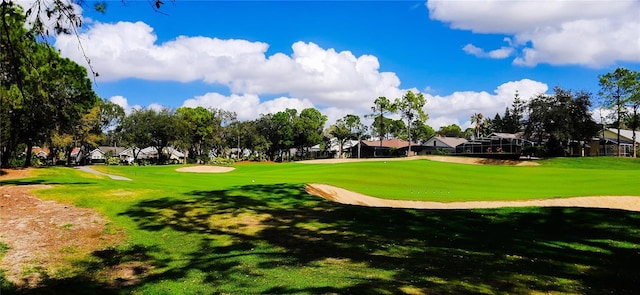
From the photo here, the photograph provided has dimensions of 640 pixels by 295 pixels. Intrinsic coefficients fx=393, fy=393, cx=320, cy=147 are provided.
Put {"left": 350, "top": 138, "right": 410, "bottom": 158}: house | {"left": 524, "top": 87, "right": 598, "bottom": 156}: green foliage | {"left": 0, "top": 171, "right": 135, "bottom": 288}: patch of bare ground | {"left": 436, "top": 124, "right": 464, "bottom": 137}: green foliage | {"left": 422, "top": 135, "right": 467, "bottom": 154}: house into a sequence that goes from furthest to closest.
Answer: {"left": 436, "top": 124, "right": 464, "bottom": 137}: green foliage → {"left": 350, "top": 138, "right": 410, "bottom": 158}: house → {"left": 422, "top": 135, "right": 467, "bottom": 154}: house → {"left": 524, "top": 87, "right": 598, "bottom": 156}: green foliage → {"left": 0, "top": 171, "right": 135, "bottom": 288}: patch of bare ground

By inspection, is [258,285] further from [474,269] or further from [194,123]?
[194,123]

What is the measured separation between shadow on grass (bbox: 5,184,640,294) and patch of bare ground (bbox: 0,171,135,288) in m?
0.90

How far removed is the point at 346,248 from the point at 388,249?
95 cm

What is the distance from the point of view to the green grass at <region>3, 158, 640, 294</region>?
6.54 metres

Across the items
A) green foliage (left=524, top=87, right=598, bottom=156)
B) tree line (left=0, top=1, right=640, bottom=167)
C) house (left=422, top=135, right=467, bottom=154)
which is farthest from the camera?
house (left=422, top=135, right=467, bottom=154)

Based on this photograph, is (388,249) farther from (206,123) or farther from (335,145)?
(335,145)

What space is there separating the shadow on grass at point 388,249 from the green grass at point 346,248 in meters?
0.03

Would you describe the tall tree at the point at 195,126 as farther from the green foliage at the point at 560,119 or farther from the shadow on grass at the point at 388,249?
the shadow on grass at the point at 388,249

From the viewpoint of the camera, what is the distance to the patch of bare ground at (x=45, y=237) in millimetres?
7984

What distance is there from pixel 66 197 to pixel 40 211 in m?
2.25

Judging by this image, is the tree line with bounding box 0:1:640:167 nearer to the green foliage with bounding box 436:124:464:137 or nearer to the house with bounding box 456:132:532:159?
the house with bounding box 456:132:532:159

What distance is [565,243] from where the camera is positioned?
928cm

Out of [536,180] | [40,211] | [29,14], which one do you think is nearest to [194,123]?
[536,180]

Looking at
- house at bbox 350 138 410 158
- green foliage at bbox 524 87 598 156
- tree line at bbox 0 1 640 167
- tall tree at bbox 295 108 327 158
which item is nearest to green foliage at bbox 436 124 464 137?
tree line at bbox 0 1 640 167
